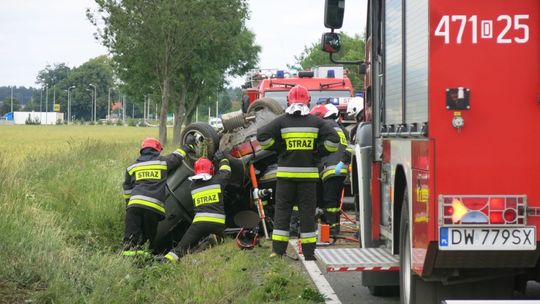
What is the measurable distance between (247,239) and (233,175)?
61.0 inches

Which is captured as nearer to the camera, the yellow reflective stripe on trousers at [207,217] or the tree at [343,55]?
the yellow reflective stripe on trousers at [207,217]

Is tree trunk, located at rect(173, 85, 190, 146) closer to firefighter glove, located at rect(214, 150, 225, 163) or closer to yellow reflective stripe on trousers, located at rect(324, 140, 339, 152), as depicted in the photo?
firefighter glove, located at rect(214, 150, 225, 163)

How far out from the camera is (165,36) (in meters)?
41.0

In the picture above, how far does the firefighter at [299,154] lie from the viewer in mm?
10898

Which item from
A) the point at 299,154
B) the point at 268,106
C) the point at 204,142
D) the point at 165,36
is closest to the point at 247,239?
the point at 204,142

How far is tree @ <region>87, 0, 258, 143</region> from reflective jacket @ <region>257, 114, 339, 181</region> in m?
29.3

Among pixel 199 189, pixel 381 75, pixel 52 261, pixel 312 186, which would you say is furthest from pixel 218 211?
pixel 381 75

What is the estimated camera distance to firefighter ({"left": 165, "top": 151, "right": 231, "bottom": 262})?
12.9 metres

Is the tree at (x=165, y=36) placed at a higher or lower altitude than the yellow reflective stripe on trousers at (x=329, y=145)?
higher

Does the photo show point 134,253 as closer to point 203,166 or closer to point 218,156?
point 203,166

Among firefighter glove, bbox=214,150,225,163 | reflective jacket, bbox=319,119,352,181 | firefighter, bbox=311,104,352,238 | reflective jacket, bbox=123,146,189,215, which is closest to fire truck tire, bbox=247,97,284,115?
firefighter glove, bbox=214,150,225,163

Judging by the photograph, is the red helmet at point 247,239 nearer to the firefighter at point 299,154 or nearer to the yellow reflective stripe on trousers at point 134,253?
the yellow reflective stripe on trousers at point 134,253

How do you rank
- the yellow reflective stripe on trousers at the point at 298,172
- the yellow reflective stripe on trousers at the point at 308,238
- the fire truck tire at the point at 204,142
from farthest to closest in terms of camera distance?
the fire truck tire at the point at 204,142
the yellow reflective stripe on trousers at the point at 298,172
the yellow reflective stripe on trousers at the point at 308,238

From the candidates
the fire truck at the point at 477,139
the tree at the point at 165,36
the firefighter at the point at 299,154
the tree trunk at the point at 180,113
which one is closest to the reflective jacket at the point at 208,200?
the firefighter at the point at 299,154
